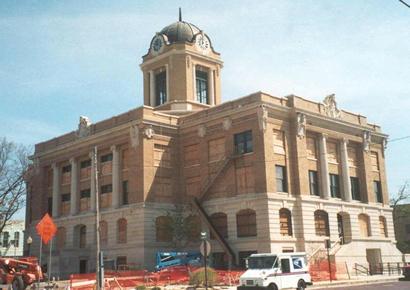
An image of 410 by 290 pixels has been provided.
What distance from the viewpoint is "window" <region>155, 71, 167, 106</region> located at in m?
63.9

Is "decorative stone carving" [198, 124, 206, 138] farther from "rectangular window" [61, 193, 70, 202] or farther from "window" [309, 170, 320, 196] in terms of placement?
"rectangular window" [61, 193, 70, 202]

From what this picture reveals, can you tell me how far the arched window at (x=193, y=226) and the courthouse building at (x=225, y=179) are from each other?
0.14m

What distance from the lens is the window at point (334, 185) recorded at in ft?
171

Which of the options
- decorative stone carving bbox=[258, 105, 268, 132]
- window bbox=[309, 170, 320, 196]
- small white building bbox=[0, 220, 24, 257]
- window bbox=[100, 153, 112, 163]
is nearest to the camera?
decorative stone carving bbox=[258, 105, 268, 132]

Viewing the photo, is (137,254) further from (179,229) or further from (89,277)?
(89,277)

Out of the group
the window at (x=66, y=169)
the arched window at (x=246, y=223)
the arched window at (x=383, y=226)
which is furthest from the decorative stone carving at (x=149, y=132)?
the arched window at (x=383, y=226)

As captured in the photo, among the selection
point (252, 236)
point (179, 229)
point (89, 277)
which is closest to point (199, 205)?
point (179, 229)

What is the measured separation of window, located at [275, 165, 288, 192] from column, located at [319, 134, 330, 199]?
16.1 ft

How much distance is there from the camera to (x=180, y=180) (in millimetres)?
53250

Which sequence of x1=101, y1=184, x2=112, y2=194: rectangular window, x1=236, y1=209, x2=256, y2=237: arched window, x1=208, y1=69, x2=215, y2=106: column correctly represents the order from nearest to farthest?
1. x1=236, y1=209, x2=256, y2=237: arched window
2. x1=101, y1=184, x2=112, y2=194: rectangular window
3. x1=208, y1=69, x2=215, y2=106: column

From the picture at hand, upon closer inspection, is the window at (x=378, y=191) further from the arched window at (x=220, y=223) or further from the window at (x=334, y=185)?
the arched window at (x=220, y=223)

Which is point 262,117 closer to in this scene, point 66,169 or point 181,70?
point 181,70

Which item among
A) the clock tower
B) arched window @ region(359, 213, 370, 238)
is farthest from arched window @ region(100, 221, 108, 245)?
arched window @ region(359, 213, 370, 238)

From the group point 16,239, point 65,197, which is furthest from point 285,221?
point 16,239
